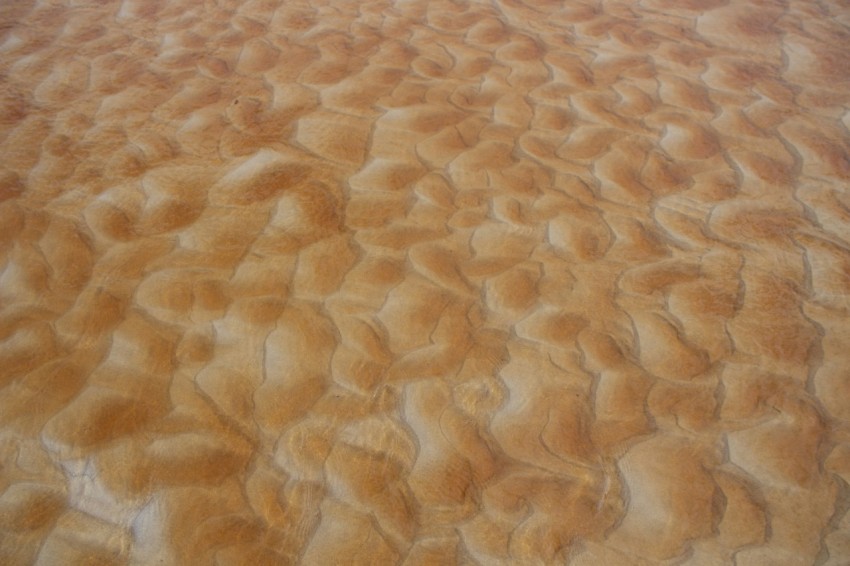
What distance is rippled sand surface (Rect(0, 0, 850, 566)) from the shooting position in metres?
1.87

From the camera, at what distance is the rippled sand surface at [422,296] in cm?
187

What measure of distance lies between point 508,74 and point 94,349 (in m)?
2.12

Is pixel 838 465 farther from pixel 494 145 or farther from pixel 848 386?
pixel 494 145

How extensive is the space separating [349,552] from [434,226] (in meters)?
1.20

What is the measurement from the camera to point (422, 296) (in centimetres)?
239

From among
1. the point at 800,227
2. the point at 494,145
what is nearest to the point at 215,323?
the point at 494,145

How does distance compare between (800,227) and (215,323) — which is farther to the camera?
(800,227)

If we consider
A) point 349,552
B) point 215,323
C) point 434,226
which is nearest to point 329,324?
point 215,323

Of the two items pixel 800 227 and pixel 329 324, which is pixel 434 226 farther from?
pixel 800 227

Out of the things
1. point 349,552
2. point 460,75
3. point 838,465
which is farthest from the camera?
point 460,75

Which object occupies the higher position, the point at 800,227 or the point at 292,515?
the point at 800,227

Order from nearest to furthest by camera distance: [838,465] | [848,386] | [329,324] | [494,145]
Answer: [838,465], [848,386], [329,324], [494,145]

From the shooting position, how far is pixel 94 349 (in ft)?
7.38

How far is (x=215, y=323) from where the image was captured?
2.32 metres
